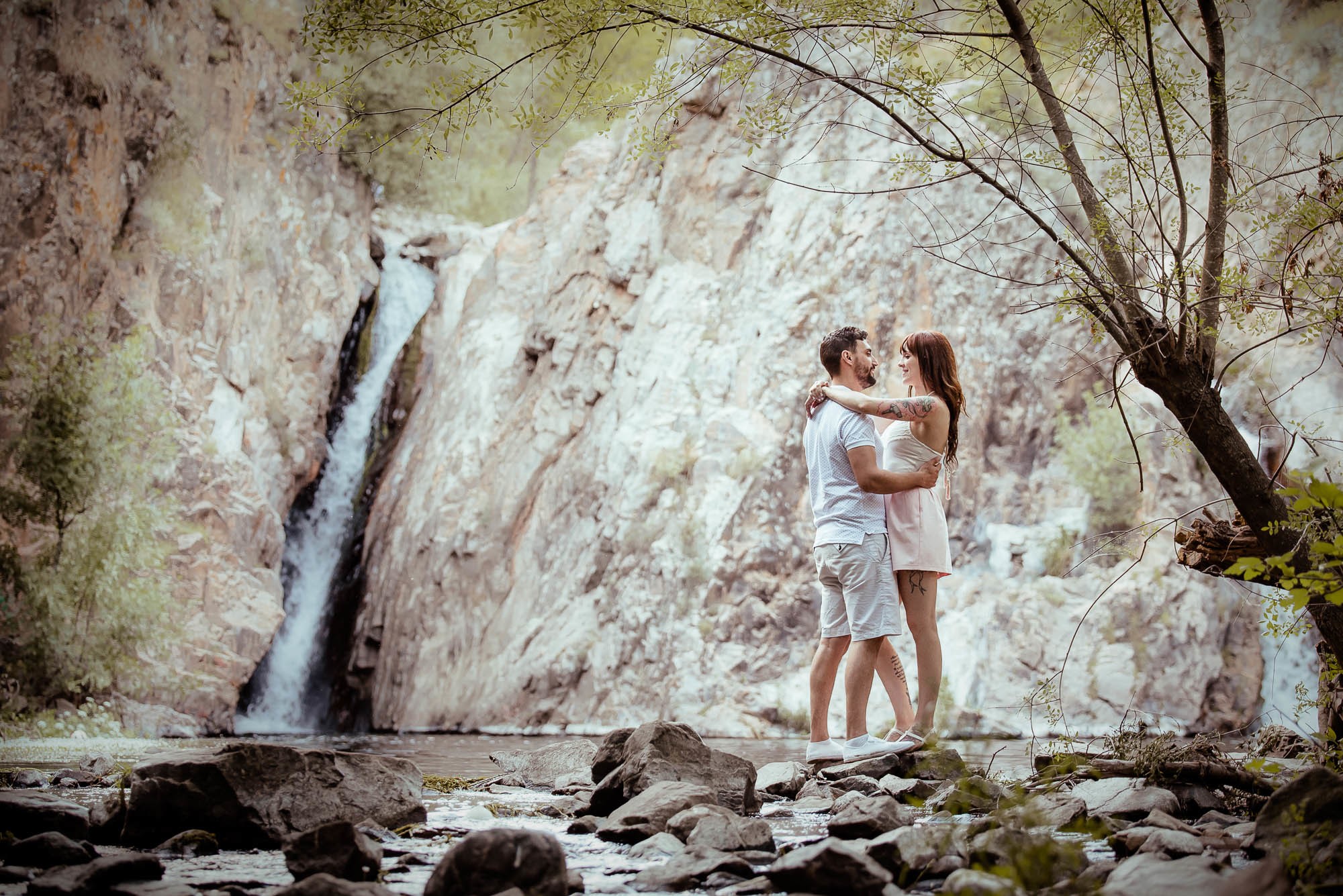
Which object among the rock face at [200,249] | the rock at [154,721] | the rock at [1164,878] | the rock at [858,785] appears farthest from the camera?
the rock face at [200,249]

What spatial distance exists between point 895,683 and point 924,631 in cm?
39

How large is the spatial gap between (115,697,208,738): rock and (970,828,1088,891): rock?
10693 mm

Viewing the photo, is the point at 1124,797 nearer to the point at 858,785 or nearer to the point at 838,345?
the point at 858,785

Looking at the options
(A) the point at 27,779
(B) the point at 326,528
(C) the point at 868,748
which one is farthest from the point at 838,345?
(B) the point at 326,528

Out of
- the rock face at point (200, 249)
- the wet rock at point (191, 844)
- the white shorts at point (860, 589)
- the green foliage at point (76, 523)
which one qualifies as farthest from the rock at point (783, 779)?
the rock face at point (200, 249)

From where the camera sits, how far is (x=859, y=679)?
5.18 meters

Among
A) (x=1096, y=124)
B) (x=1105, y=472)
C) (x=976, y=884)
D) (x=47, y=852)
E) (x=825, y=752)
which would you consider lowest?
(x=825, y=752)

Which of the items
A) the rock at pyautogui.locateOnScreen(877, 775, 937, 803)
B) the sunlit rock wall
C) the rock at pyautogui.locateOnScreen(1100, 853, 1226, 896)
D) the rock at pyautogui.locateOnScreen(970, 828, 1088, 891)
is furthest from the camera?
the sunlit rock wall

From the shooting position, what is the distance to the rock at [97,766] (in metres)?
5.49

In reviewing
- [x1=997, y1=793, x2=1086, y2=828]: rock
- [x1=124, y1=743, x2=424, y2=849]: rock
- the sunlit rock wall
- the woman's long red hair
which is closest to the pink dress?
the woman's long red hair

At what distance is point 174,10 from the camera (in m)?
15.4

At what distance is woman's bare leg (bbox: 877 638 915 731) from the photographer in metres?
5.48

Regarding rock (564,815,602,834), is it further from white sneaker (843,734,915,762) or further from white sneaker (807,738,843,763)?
white sneaker (807,738,843,763)

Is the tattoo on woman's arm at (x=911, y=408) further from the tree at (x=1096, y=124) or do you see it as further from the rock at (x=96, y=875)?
the rock at (x=96, y=875)
